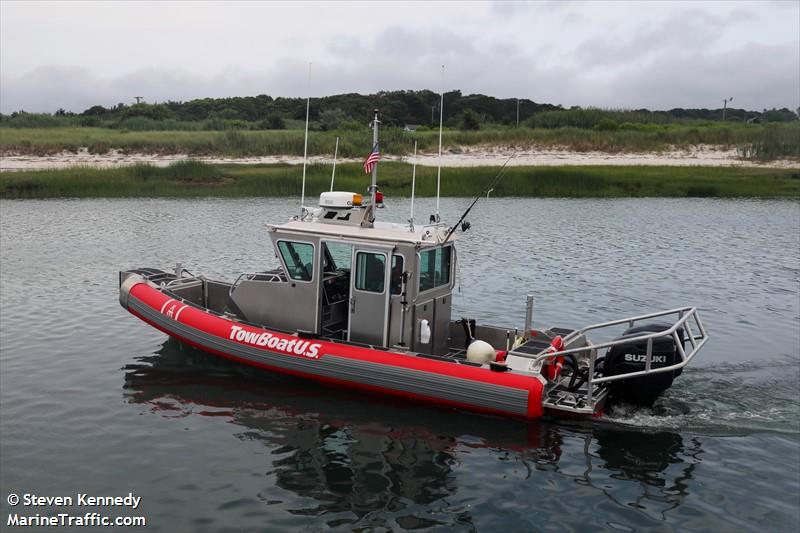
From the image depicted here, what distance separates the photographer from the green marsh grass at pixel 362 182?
3241cm

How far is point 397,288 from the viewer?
10188 millimetres

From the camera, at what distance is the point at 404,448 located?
8961 millimetres

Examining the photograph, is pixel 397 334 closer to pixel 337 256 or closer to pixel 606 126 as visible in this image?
pixel 337 256

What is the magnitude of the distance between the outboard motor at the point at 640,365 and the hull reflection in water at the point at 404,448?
1.50 ft

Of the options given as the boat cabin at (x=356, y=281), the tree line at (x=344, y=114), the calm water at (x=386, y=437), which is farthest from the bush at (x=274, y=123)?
the boat cabin at (x=356, y=281)

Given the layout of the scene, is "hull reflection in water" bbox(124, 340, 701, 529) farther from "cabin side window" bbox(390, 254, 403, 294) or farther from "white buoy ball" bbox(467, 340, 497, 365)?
"cabin side window" bbox(390, 254, 403, 294)

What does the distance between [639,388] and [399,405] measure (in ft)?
10.0

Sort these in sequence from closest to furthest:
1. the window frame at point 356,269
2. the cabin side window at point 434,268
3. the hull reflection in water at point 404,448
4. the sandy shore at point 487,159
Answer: the hull reflection in water at point 404,448 → the window frame at point 356,269 → the cabin side window at point 434,268 → the sandy shore at point 487,159

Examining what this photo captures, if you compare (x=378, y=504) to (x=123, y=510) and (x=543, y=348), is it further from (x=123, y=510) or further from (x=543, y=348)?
(x=543, y=348)

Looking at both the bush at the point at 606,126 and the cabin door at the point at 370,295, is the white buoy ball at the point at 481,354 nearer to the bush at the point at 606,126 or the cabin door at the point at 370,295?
the cabin door at the point at 370,295

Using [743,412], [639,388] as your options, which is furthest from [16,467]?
[743,412]

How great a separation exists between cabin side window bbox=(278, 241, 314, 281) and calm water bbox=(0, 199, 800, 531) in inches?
62.2

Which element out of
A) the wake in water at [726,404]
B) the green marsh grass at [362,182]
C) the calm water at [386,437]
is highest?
the green marsh grass at [362,182]

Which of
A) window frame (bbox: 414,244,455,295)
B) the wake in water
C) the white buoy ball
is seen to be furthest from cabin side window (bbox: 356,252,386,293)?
the wake in water
